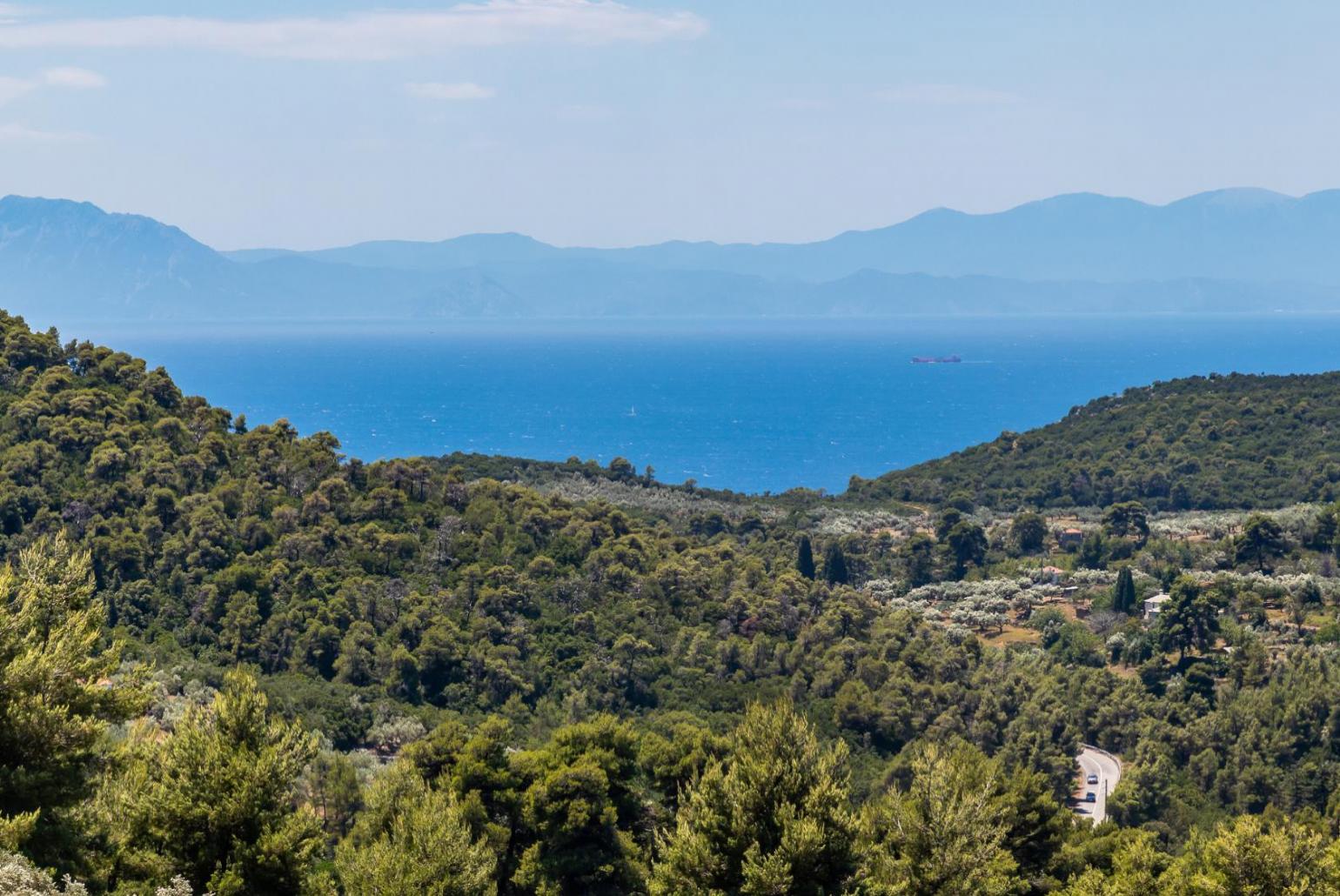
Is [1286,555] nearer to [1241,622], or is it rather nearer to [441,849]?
[1241,622]

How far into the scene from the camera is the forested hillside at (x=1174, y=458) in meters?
93.5

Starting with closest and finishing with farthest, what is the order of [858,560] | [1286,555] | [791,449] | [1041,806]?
[1041,806] < [1286,555] < [858,560] < [791,449]

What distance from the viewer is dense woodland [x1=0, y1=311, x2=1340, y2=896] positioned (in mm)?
22078

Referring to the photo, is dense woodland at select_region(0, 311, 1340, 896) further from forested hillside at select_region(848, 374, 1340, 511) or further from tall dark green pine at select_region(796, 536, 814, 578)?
forested hillside at select_region(848, 374, 1340, 511)

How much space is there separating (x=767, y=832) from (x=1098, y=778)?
2929cm

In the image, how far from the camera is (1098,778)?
49.6 metres

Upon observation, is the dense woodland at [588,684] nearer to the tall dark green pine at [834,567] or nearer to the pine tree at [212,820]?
the pine tree at [212,820]

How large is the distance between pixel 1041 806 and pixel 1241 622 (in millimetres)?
32460

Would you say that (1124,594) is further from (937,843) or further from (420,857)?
(420,857)

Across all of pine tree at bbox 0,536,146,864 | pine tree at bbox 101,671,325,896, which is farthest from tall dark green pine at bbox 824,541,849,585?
pine tree at bbox 0,536,146,864

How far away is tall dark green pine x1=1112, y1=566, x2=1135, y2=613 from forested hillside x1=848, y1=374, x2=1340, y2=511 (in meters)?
27.3

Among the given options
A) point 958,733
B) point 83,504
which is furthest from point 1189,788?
point 83,504

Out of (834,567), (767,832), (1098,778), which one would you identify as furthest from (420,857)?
(834,567)

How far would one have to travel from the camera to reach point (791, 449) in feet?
587
